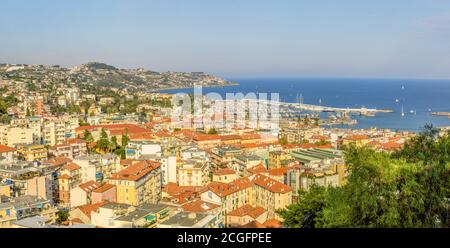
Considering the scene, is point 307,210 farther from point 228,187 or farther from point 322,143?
point 322,143

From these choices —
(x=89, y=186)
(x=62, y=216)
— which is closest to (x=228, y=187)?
(x=89, y=186)

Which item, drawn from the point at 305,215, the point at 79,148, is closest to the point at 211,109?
the point at 79,148

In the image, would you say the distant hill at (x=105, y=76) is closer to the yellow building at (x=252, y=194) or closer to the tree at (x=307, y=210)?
the yellow building at (x=252, y=194)

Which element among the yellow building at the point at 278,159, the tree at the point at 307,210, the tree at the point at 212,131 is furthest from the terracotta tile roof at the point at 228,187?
the tree at the point at 212,131

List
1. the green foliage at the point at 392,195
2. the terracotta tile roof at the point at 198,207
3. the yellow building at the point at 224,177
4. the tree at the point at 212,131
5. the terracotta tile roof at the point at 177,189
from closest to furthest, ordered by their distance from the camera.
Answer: the green foliage at the point at 392,195
the terracotta tile roof at the point at 198,207
the terracotta tile roof at the point at 177,189
the yellow building at the point at 224,177
the tree at the point at 212,131

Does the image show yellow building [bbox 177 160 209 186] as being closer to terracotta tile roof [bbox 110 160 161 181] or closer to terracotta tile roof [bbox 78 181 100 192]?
terracotta tile roof [bbox 110 160 161 181]

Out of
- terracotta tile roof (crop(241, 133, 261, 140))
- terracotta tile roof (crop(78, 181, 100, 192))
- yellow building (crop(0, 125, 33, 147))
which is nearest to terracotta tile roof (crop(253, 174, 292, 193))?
terracotta tile roof (crop(78, 181, 100, 192))
